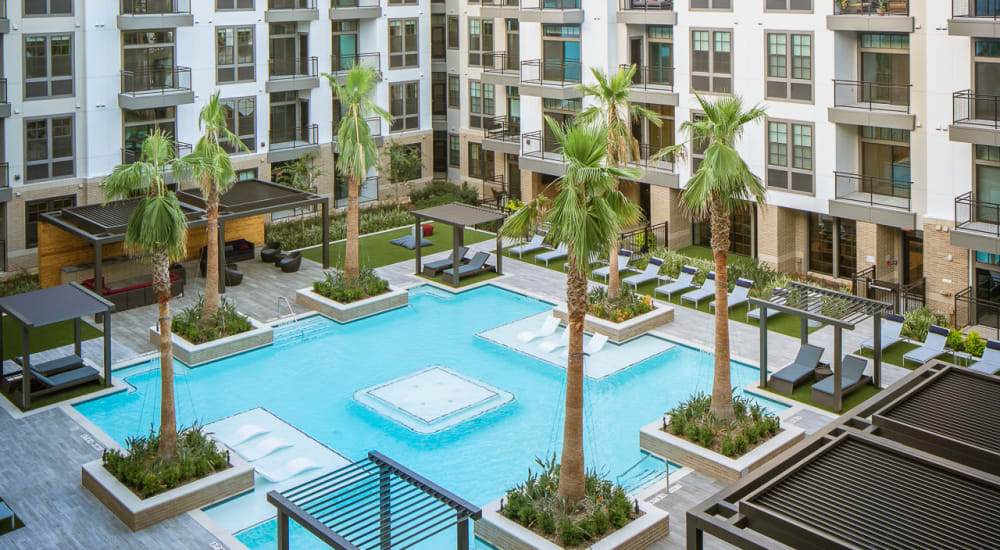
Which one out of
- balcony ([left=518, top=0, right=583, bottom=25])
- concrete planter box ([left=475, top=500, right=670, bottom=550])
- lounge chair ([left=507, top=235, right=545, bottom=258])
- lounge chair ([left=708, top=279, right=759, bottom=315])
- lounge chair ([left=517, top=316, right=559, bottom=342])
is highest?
balcony ([left=518, top=0, right=583, bottom=25])

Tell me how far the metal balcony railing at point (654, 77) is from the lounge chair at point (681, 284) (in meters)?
7.01

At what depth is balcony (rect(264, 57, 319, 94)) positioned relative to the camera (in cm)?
3884

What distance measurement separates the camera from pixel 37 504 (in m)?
19.5

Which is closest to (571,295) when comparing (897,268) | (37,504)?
(37,504)

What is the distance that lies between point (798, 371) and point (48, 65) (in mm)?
24481

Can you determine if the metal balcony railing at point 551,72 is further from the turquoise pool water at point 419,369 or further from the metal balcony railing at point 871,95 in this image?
the turquoise pool water at point 419,369

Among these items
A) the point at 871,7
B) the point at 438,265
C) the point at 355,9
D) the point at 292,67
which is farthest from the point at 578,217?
the point at 355,9

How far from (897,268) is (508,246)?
1284cm

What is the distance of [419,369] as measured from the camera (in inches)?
1043

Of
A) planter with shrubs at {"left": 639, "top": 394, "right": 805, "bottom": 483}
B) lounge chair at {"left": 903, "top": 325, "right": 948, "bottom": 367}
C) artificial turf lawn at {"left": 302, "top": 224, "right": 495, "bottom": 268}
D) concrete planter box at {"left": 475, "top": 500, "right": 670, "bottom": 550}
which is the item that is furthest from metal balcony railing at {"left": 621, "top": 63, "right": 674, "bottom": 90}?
concrete planter box at {"left": 475, "top": 500, "right": 670, "bottom": 550}

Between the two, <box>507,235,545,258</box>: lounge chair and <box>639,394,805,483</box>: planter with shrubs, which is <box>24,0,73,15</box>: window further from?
<box>639,394,805,483</box>: planter with shrubs

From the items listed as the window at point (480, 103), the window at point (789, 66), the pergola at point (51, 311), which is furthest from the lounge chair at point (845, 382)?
the window at point (480, 103)

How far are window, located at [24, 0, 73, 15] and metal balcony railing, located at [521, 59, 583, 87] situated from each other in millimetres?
15447

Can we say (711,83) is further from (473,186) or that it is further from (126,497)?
(126,497)
